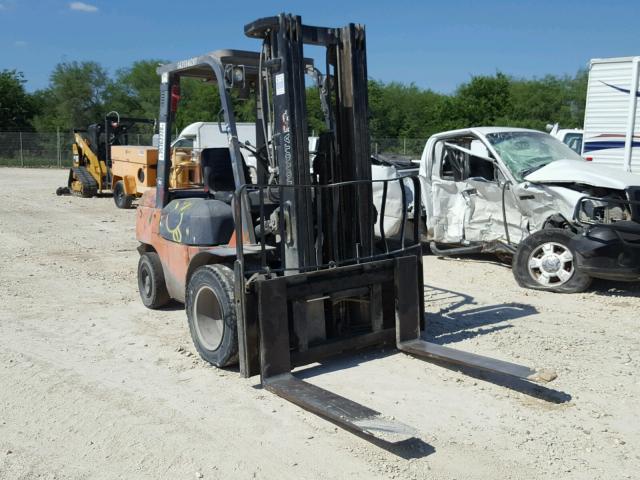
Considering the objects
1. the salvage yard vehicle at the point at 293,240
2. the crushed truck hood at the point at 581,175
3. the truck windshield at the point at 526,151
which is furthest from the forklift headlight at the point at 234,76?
the truck windshield at the point at 526,151

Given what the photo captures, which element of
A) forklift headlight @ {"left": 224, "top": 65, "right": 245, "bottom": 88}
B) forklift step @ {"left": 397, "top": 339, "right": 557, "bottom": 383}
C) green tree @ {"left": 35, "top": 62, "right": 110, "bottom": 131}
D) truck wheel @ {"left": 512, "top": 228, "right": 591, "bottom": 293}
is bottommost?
forklift step @ {"left": 397, "top": 339, "right": 557, "bottom": 383}

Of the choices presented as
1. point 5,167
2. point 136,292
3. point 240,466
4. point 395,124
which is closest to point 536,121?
point 395,124

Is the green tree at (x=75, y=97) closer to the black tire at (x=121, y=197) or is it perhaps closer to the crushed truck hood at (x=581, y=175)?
the black tire at (x=121, y=197)

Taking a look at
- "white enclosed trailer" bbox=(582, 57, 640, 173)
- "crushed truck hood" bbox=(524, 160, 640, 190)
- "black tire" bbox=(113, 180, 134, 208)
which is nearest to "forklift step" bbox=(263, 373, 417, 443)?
"crushed truck hood" bbox=(524, 160, 640, 190)

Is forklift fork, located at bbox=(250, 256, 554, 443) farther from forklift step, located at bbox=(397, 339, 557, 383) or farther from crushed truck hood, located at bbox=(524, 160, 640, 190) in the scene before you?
crushed truck hood, located at bbox=(524, 160, 640, 190)

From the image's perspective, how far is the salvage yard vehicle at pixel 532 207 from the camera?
25.1ft

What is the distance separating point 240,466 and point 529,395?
220 cm

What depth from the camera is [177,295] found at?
6672 mm

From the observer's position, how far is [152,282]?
7.23 m

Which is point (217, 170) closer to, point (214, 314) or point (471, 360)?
point (214, 314)

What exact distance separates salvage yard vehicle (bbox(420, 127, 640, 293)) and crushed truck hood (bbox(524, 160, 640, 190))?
1cm

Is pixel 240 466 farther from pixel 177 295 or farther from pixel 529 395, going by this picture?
pixel 177 295

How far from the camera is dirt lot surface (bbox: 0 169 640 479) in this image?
3.86m

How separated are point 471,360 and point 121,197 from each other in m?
15.4
